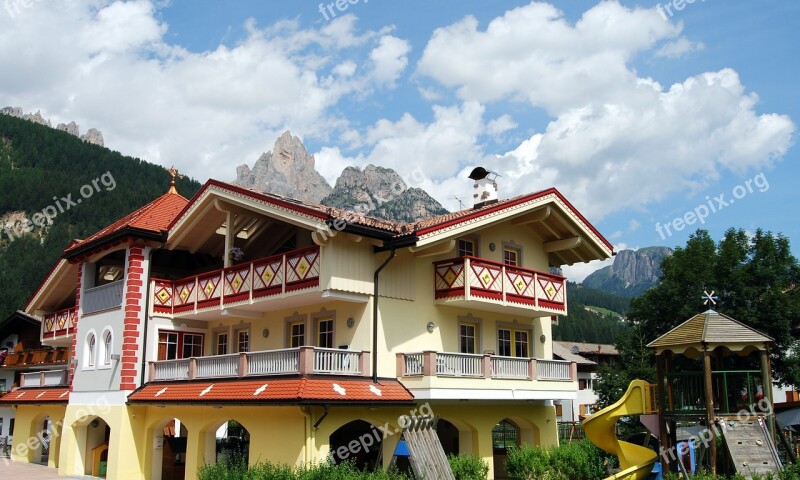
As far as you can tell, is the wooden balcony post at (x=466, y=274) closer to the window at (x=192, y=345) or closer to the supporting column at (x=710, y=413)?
the supporting column at (x=710, y=413)

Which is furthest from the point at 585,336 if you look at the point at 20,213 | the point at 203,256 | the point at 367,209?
the point at 203,256

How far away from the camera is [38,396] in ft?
101

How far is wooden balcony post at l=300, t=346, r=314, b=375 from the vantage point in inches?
762

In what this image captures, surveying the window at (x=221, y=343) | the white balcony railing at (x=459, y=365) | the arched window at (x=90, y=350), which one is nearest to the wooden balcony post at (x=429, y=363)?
the white balcony railing at (x=459, y=365)

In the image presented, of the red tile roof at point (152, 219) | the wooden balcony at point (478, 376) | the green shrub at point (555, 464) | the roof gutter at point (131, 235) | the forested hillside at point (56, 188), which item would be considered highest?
the forested hillside at point (56, 188)

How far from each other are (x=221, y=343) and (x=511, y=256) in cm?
1108

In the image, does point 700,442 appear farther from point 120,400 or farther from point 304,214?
point 120,400

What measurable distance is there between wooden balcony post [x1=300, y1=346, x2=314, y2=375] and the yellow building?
0.12 ft

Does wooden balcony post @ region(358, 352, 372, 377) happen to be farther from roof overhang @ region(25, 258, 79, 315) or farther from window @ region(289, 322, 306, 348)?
roof overhang @ region(25, 258, 79, 315)

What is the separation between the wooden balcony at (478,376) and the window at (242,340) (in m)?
6.71

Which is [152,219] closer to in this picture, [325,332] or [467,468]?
[325,332]

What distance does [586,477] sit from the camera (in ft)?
76.7

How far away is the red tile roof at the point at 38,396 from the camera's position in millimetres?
29428

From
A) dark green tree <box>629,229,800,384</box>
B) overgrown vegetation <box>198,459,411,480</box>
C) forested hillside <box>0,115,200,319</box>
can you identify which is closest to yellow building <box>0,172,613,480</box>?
overgrown vegetation <box>198,459,411,480</box>
